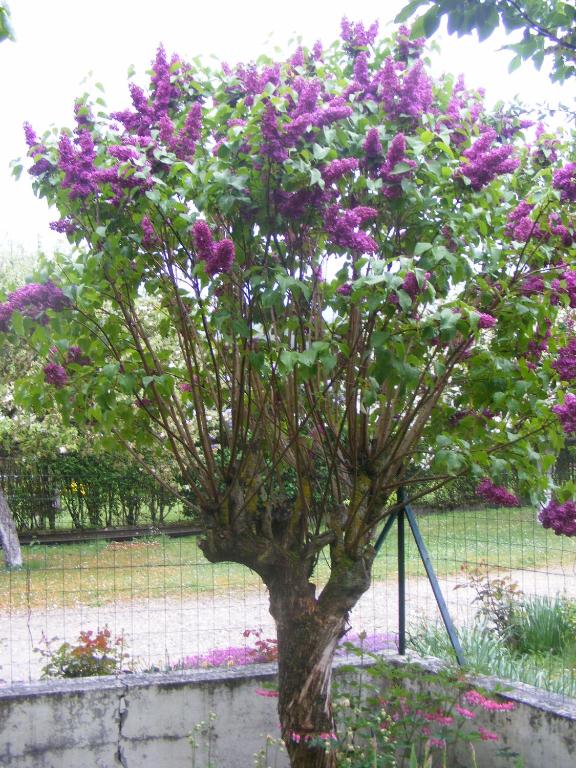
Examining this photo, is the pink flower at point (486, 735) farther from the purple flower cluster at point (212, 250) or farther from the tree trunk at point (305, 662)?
the purple flower cluster at point (212, 250)

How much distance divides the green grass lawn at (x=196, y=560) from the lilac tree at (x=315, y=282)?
1.67m

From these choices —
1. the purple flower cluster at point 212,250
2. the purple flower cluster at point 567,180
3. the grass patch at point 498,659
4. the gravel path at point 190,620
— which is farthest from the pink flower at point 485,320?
the gravel path at point 190,620

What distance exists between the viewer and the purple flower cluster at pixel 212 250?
297cm

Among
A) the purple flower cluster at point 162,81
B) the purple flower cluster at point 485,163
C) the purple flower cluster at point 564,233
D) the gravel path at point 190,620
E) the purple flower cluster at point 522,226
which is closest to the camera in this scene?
the purple flower cluster at point 485,163

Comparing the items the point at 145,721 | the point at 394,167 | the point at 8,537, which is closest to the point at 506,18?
the point at 394,167

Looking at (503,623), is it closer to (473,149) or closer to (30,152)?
(473,149)

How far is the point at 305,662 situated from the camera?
3.88 m

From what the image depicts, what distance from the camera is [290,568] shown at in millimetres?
3953

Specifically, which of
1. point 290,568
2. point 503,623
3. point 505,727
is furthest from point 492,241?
point 503,623

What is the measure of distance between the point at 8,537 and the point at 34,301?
513 inches

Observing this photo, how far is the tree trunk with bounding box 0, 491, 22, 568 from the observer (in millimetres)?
15047

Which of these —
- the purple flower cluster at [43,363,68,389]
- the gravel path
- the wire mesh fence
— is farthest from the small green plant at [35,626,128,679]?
the purple flower cluster at [43,363,68,389]

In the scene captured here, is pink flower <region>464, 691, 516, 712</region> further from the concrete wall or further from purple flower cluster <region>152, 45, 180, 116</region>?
purple flower cluster <region>152, 45, 180, 116</region>

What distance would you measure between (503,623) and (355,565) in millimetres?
3537
